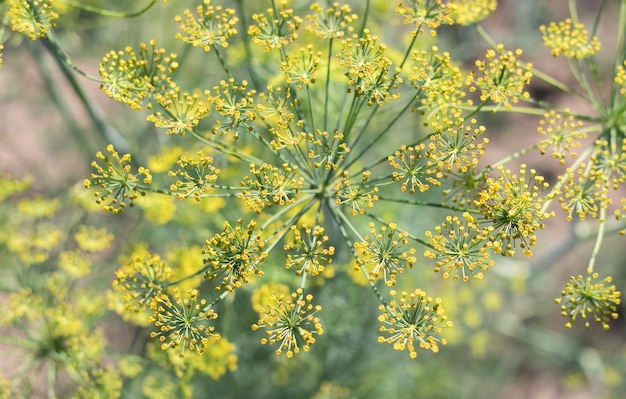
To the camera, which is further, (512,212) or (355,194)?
(355,194)

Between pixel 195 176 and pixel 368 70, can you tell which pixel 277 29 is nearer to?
pixel 368 70

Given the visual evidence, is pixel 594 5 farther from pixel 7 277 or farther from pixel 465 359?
pixel 7 277

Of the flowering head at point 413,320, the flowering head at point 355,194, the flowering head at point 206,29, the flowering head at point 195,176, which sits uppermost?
the flowering head at point 206,29

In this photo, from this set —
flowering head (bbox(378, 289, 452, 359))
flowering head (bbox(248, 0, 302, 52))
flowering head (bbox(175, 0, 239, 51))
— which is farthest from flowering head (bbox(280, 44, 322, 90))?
flowering head (bbox(378, 289, 452, 359))

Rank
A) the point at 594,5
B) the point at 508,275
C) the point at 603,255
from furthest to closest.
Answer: the point at 594,5
the point at 603,255
the point at 508,275

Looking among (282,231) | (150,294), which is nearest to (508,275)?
(282,231)

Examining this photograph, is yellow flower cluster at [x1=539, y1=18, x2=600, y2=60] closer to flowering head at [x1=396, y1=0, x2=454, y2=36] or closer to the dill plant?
the dill plant

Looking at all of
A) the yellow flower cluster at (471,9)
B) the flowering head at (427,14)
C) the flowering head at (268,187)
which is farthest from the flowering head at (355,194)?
the yellow flower cluster at (471,9)

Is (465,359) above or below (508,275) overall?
below

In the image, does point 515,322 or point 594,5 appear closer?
point 515,322

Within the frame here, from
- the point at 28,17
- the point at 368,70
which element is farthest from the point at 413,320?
the point at 28,17

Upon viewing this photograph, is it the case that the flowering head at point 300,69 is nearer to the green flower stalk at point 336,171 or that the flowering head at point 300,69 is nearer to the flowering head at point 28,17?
the green flower stalk at point 336,171
